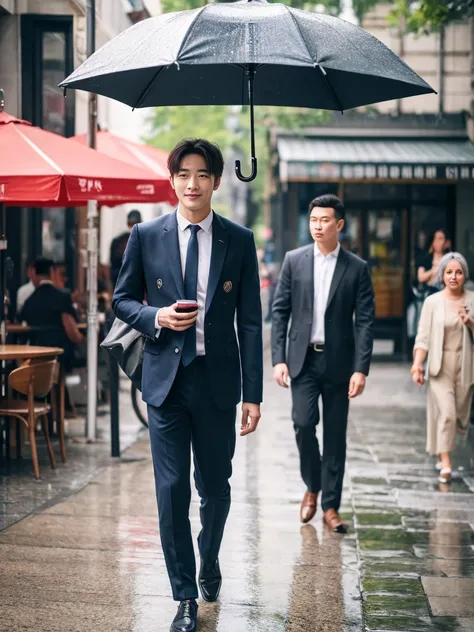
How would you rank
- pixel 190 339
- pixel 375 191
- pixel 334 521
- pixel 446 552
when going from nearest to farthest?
pixel 190 339 < pixel 446 552 < pixel 334 521 < pixel 375 191

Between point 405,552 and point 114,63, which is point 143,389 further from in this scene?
point 405,552

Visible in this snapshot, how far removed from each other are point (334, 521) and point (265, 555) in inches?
32.4

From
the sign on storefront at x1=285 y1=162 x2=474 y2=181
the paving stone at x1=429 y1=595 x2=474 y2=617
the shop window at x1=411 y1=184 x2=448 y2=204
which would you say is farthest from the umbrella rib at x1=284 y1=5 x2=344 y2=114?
the shop window at x1=411 y1=184 x2=448 y2=204

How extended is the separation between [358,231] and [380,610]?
14665mm

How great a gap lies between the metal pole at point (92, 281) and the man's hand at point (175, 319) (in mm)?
5366

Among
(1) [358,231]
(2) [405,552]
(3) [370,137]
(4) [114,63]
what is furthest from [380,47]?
(3) [370,137]

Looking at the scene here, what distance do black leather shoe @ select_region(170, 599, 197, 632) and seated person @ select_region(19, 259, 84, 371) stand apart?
19.6 feet

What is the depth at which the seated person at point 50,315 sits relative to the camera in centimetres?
1072

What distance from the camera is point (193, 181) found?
195 inches

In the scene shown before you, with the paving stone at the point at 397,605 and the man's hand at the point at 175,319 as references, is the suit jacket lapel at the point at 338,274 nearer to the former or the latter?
the paving stone at the point at 397,605

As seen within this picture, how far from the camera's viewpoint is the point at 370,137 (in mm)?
20984

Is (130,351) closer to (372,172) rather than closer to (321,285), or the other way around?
(321,285)

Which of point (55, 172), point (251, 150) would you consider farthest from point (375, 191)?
point (251, 150)

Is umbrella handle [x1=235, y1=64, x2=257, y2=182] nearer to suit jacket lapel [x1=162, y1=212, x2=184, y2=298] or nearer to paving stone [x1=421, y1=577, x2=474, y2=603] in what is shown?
suit jacket lapel [x1=162, y1=212, x2=184, y2=298]
